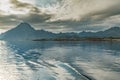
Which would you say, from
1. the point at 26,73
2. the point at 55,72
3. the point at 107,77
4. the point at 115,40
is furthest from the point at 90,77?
the point at 115,40

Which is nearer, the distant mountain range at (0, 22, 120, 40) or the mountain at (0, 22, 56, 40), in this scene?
the distant mountain range at (0, 22, 120, 40)

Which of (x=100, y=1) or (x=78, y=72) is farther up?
(x=100, y=1)

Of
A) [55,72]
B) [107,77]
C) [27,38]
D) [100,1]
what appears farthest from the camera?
[27,38]

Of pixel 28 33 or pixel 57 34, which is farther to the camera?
pixel 28 33

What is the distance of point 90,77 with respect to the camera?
38.7ft

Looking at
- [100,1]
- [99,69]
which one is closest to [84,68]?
[99,69]

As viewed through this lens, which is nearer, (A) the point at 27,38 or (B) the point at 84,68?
(B) the point at 84,68

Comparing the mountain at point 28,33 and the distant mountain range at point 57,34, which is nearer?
the distant mountain range at point 57,34

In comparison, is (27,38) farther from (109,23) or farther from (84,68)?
(84,68)

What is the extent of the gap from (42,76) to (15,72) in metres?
1.53

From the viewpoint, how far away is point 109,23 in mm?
28469

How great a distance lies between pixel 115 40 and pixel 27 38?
15374 mm

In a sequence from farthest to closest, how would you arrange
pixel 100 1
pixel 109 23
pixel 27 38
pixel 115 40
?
1. pixel 27 38
2. pixel 115 40
3. pixel 109 23
4. pixel 100 1

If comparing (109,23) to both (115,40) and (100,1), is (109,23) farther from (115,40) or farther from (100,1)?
(115,40)
